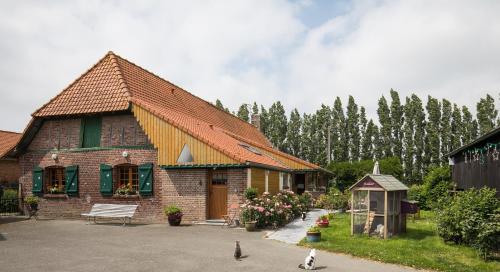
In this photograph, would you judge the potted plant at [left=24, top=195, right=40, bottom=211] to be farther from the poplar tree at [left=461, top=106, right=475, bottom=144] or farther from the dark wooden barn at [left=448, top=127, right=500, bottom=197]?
the poplar tree at [left=461, top=106, right=475, bottom=144]

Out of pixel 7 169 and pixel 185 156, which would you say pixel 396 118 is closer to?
pixel 185 156

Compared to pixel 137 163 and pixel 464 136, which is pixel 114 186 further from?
pixel 464 136

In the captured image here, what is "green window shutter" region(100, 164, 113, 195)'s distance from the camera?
63.3 feet

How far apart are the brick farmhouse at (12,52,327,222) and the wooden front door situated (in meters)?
0.04

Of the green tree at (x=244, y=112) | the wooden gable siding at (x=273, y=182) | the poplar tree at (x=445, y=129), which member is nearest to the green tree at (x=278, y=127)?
the green tree at (x=244, y=112)

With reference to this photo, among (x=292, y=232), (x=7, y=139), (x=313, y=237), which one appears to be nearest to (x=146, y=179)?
(x=292, y=232)

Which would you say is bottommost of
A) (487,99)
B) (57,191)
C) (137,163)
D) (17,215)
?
(17,215)

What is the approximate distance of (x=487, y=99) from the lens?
41688 millimetres

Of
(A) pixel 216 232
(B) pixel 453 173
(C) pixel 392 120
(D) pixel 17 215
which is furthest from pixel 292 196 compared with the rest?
(C) pixel 392 120

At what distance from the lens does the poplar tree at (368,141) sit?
145 ft

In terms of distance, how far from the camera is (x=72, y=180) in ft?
66.0

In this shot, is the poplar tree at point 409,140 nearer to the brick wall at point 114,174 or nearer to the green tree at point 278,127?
the green tree at point 278,127

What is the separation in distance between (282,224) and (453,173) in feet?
42.9

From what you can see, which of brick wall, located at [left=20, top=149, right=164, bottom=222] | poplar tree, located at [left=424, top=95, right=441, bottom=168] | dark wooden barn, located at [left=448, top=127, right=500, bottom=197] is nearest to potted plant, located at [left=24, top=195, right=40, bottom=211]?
brick wall, located at [left=20, top=149, right=164, bottom=222]
